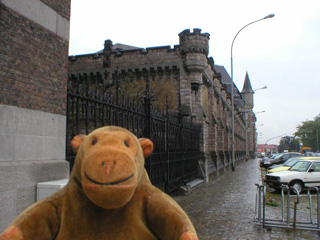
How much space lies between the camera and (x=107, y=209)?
205cm

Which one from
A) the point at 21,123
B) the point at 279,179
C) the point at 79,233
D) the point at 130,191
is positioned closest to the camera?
the point at 130,191

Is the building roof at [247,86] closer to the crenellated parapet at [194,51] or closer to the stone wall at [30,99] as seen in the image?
the crenellated parapet at [194,51]

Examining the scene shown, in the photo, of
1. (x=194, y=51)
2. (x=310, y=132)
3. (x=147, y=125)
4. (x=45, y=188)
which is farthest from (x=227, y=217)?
(x=310, y=132)

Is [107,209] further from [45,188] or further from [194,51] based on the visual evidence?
[194,51]

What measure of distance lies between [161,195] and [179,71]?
1533 cm

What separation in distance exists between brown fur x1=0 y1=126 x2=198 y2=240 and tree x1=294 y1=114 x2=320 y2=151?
102 m

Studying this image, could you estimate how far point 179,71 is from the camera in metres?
17.1

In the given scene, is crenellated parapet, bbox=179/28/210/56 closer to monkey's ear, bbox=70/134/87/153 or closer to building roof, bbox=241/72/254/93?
monkey's ear, bbox=70/134/87/153

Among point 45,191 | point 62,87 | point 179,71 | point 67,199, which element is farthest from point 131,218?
point 179,71

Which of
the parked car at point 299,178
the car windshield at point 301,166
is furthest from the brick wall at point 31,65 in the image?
the car windshield at point 301,166

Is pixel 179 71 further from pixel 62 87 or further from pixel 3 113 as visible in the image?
pixel 3 113

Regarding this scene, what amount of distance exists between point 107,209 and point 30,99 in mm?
3328

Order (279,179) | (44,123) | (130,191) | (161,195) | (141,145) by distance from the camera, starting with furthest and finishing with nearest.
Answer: (279,179) < (44,123) < (141,145) < (161,195) < (130,191)

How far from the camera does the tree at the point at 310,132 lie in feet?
315
